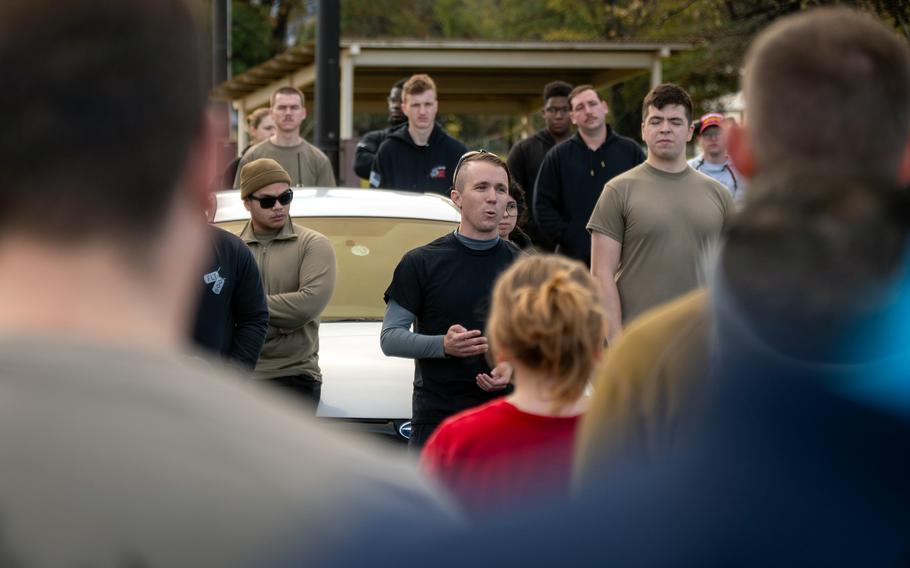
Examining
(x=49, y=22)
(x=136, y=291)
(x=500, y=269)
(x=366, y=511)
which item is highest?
(x=49, y=22)

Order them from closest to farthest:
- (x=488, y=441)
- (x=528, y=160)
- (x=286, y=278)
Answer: (x=488, y=441) < (x=286, y=278) < (x=528, y=160)

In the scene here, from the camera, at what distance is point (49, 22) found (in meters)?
1.16

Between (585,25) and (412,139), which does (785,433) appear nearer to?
(412,139)

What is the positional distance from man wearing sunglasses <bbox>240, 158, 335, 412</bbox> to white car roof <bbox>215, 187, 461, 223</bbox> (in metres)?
0.73

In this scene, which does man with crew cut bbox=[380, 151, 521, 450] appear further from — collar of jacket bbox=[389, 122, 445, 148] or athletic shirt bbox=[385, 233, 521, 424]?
collar of jacket bbox=[389, 122, 445, 148]

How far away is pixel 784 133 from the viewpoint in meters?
1.97

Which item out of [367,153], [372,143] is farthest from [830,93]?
[372,143]

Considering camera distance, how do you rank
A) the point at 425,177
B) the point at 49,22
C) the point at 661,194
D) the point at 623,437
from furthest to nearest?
the point at 425,177 → the point at 661,194 → the point at 623,437 → the point at 49,22

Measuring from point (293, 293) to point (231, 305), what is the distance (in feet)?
2.30

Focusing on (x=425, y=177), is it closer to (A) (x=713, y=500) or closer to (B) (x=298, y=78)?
(A) (x=713, y=500)

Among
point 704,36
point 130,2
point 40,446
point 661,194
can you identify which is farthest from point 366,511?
point 704,36

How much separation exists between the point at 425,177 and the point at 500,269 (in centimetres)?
462

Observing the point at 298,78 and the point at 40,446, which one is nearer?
the point at 40,446

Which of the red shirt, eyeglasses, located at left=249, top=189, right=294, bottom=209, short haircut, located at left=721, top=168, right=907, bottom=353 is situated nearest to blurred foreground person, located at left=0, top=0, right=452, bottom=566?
short haircut, located at left=721, top=168, right=907, bottom=353
